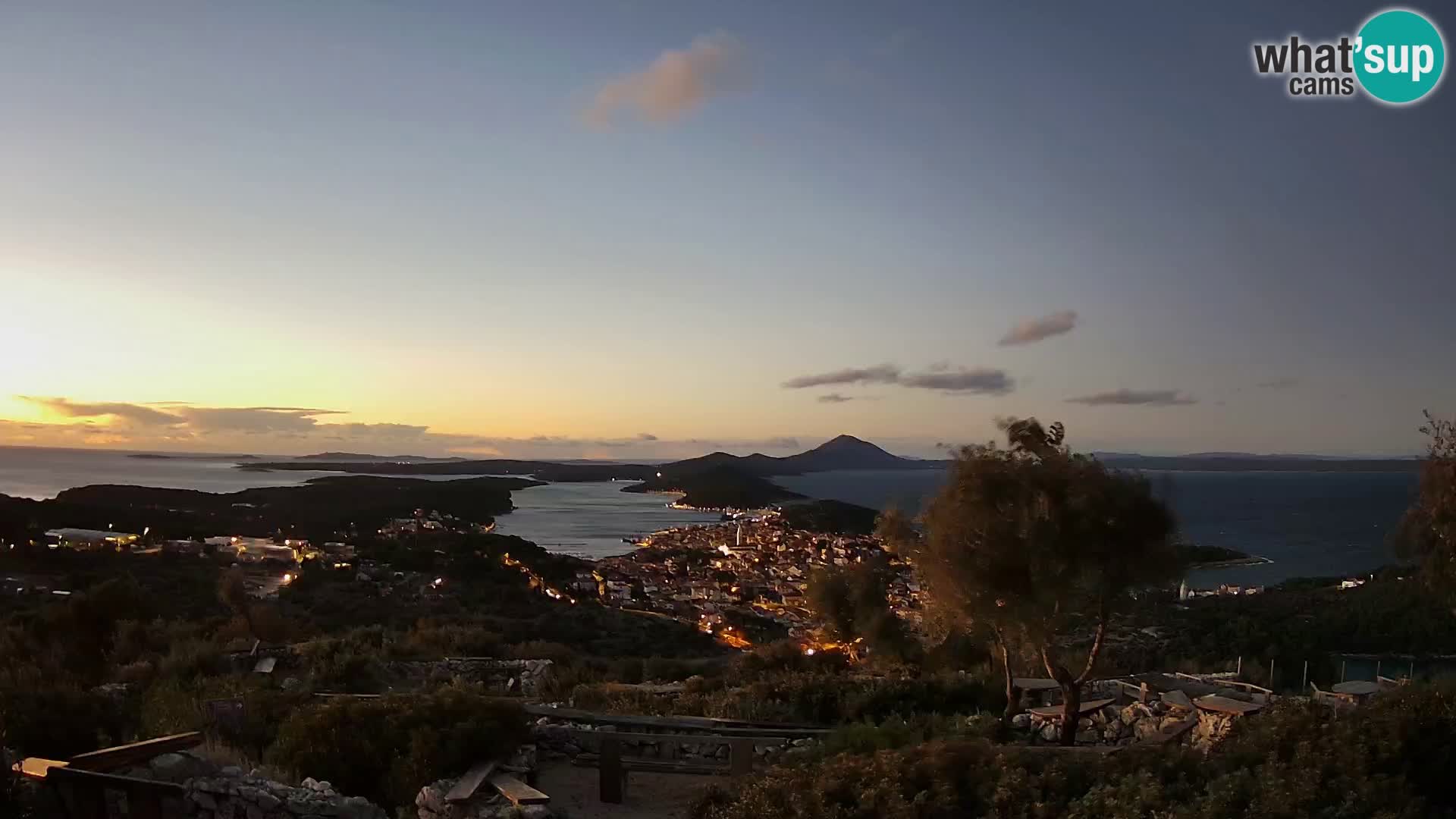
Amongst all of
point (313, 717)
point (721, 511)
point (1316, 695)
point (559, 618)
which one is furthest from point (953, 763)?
point (721, 511)

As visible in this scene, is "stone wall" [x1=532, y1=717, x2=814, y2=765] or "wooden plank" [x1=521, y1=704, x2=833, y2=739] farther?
"wooden plank" [x1=521, y1=704, x2=833, y2=739]

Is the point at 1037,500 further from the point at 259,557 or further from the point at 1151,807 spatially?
the point at 259,557

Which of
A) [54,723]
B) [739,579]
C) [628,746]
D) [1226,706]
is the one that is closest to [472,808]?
[628,746]

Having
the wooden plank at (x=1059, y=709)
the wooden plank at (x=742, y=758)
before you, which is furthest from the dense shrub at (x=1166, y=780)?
the wooden plank at (x=1059, y=709)

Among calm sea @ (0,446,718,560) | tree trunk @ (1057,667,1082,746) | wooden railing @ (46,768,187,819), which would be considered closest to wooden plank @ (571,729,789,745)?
tree trunk @ (1057,667,1082,746)

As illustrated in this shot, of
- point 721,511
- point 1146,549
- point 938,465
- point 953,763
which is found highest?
point 938,465

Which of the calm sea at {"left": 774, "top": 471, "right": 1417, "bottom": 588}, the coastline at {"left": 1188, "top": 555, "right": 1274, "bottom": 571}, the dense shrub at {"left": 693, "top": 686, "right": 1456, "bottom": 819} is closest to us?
the dense shrub at {"left": 693, "top": 686, "right": 1456, "bottom": 819}

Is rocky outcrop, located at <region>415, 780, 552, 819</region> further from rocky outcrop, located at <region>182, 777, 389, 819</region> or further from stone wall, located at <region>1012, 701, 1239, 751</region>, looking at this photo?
stone wall, located at <region>1012, 701, 1239, 751</region>

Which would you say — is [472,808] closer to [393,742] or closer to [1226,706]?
[393,742]
